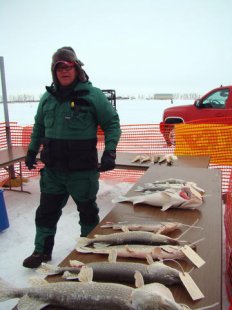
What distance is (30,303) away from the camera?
1.23 m

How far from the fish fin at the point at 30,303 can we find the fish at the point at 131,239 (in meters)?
0.49

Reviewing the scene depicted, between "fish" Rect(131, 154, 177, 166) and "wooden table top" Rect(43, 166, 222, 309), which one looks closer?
"wooden table top" Rect(43, 166, 222, 309)

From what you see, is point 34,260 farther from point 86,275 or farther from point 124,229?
point 86,275

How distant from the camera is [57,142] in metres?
2.54

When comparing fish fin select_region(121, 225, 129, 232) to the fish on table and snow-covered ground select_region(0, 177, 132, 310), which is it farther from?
snow-covered ground select_region(0, 177, 132, 310)

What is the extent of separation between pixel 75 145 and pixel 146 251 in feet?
4.06

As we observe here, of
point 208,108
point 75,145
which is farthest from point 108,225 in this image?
point 208,108

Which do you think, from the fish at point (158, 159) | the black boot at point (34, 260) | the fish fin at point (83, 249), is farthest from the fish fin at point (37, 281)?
the fish at point (158, 159)

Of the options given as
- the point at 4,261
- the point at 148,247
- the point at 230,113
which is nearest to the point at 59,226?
the point at 4,261

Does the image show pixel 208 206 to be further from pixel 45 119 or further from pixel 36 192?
pixel 36 192

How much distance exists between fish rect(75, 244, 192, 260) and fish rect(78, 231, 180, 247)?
0.22 feet

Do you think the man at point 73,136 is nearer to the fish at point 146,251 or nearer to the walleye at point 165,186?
the walleye at point 165,186

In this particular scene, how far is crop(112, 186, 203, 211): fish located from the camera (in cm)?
212

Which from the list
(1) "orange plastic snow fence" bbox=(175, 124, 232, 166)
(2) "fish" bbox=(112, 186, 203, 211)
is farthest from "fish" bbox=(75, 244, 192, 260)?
(1) "orange plastic snow fence" bbox=(175, 124, 232, 166)
